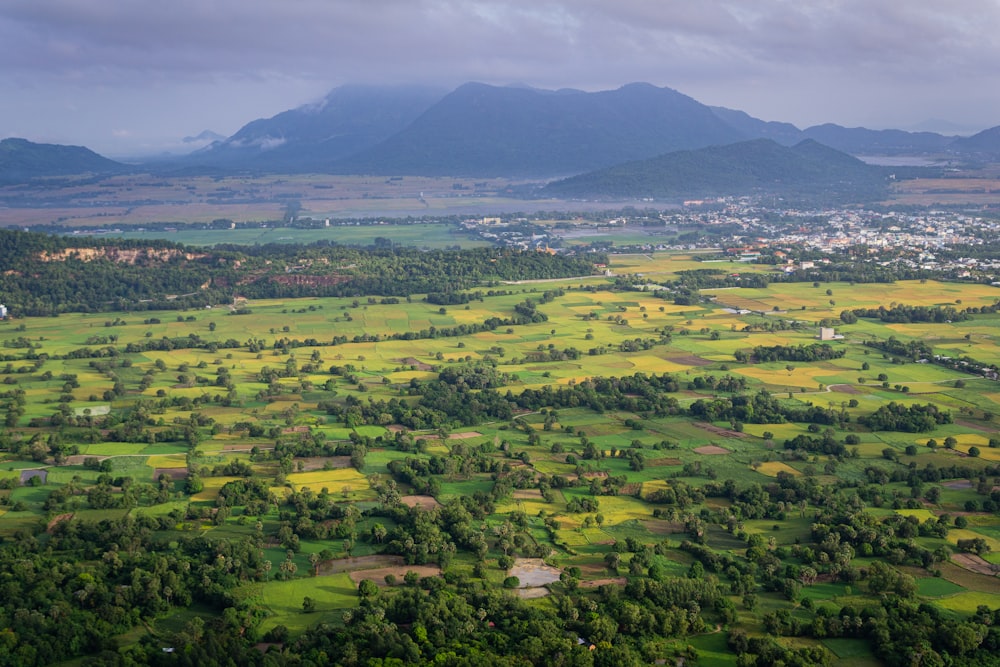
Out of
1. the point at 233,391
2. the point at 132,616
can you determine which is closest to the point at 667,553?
the point at 132,616

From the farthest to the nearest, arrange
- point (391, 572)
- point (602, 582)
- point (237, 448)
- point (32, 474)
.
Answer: point (237, 448), point (32, 474), point (391, 572), point (602, 582)

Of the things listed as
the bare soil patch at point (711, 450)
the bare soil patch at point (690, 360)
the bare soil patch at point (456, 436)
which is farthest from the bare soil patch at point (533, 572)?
the bare soil patch at point (690, 360)

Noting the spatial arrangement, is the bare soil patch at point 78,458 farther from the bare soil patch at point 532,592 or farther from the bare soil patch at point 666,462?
the bare soil patch at point 666,462

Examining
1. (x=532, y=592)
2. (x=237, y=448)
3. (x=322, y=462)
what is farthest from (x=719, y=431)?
(x=237, y=448)

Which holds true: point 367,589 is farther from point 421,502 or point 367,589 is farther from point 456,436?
point 456,436

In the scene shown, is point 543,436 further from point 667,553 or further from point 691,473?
point 667,553
